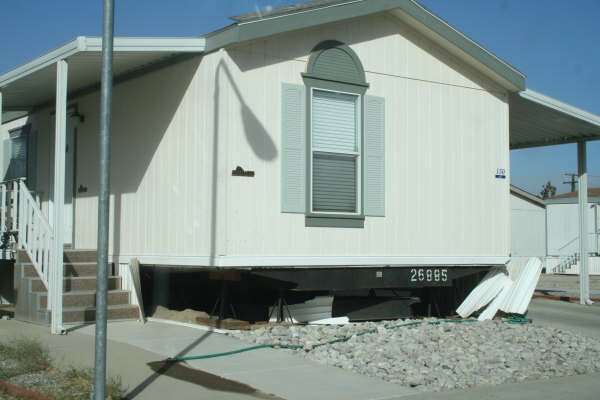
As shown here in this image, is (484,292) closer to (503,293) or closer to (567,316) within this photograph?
(503,293)

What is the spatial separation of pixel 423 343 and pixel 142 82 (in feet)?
19.4

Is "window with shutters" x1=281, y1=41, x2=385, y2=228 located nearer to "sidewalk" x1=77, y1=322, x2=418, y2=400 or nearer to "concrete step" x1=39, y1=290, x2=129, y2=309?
"sidewalk" x1=77, y1=322, x2=418, y2=400

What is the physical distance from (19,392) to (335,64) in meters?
6.69

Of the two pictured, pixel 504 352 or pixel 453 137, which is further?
pixel 453 137

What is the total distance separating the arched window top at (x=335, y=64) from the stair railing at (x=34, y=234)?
172 inches

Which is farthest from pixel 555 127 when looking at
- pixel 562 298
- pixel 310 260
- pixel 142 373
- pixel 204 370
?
pixel 142 373

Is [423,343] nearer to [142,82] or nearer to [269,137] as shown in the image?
[269,137]

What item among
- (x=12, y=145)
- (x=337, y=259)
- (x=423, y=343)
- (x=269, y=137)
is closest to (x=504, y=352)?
(x=423, y=343)

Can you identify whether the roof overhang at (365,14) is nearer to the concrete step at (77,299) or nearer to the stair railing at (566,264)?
the concrete step at (77,299)

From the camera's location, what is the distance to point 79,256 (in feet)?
40.7

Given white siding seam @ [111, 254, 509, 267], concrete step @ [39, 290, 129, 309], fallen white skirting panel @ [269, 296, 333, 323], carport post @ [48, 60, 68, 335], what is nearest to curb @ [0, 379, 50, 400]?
carport post @ [48, 60, 68, 335]

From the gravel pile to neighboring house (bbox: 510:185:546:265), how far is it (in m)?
37.7

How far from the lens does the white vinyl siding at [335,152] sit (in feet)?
36.9

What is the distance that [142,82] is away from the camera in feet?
40.1
